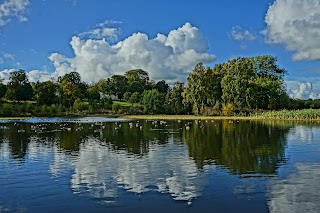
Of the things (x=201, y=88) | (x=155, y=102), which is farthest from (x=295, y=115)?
(x=155, y=102)

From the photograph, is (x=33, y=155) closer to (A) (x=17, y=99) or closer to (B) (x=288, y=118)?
(B) (x=288, y=118)

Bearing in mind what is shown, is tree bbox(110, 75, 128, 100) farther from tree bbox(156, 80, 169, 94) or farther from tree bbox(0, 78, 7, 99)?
tree bbox(0, 78, 7, 99)

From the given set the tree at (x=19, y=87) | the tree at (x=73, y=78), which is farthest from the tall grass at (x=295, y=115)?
the tree at (x=73, y=78)

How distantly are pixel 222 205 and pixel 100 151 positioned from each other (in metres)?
16.5

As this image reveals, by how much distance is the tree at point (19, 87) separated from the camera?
130087 mm

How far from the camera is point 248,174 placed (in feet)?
59.0

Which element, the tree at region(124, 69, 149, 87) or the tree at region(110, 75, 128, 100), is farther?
the tree at region(124, 69, 149, 87)

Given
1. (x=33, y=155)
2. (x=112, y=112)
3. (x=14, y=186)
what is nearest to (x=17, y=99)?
(x=112, y=112)

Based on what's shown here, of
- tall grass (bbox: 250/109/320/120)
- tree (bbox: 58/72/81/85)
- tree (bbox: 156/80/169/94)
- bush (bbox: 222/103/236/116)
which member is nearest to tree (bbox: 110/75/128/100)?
tree (bbox: 156/80/169/94)

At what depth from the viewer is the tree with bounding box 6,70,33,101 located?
427ft

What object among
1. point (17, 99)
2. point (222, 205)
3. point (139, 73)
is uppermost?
point (139, 73)

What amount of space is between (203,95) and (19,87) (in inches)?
2902

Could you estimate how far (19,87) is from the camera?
431 feet

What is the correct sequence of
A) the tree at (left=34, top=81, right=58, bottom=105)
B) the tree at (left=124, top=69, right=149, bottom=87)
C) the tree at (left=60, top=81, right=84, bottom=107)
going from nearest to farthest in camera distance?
the tree at (left=34, top=81, right=58, bottom=105), the tree at (left=60, top=81, right=84, bottom=107), the tree at (left=124, top=69, right=149, bottom=87)
